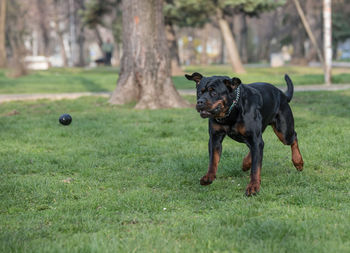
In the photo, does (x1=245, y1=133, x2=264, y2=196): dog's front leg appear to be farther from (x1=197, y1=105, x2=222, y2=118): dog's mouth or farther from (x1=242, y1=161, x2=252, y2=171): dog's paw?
(x1=242, y1=161, x2=252, y2=171): dog's paw

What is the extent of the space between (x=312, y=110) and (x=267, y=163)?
5.71m

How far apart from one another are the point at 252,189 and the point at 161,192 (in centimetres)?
101

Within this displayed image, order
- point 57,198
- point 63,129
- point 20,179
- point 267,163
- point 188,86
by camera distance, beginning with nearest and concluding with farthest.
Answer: point 57,198, point 20,179, point 267,163, point 63,129, point 188,86

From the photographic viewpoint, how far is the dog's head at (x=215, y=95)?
496 cm

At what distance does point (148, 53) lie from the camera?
43.4 feet

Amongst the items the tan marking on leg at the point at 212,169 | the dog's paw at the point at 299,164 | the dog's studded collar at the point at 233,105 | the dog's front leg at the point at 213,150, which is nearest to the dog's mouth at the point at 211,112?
the dog's studded collar at the point at 233,105

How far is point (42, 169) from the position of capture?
6785 mm

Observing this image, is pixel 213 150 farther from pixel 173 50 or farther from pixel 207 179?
pixel 173 50

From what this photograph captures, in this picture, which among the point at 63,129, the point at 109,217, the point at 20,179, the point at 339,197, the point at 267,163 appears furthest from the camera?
the point at 63,129

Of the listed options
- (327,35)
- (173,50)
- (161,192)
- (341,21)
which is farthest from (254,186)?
(341,21)

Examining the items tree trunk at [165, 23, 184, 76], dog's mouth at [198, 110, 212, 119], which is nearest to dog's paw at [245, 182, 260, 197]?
dog's mouth at [198, 110, 212, 119]

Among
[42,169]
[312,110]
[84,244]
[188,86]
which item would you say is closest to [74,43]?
[188,86]

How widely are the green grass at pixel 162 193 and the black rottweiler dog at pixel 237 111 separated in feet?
1.19

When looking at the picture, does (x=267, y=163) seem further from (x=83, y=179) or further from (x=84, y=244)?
(x=84, y=244)
